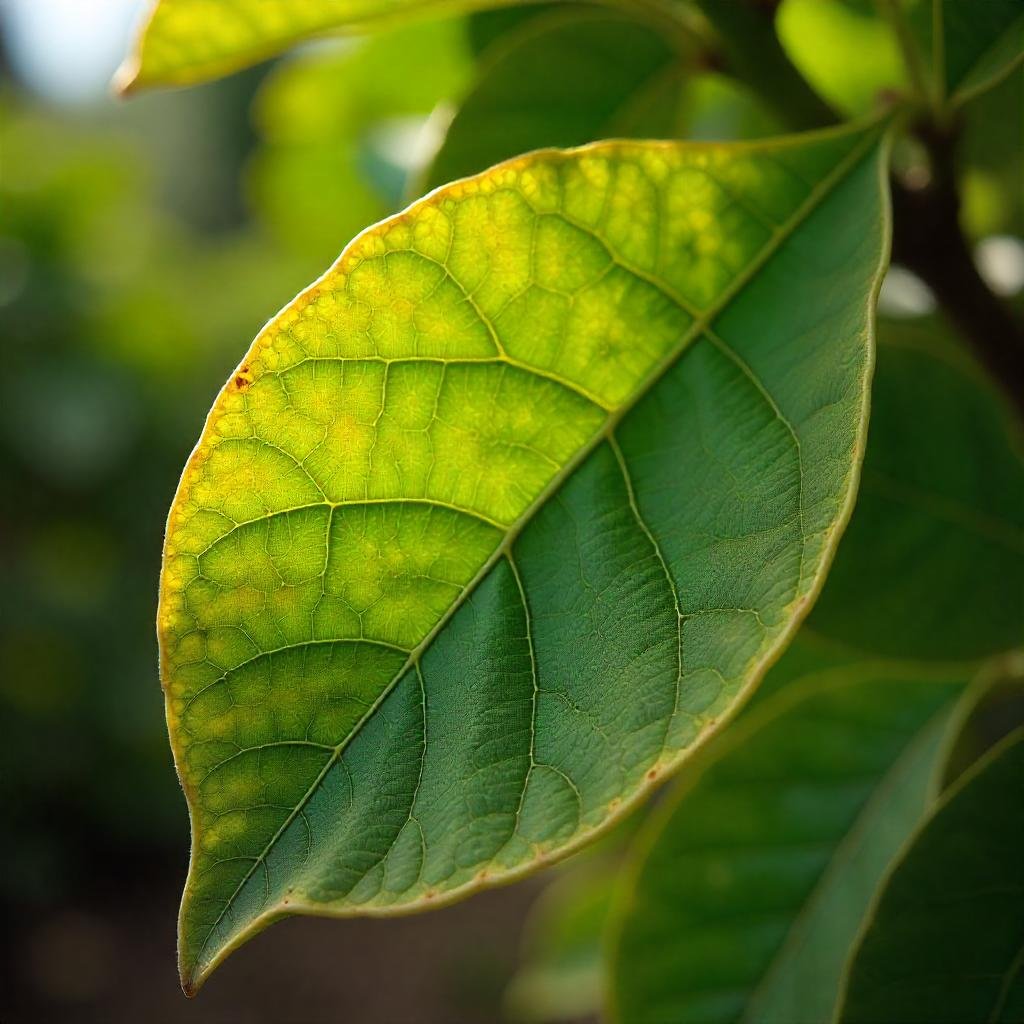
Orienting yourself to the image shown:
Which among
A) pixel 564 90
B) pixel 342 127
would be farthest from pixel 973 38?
pixel 342 127

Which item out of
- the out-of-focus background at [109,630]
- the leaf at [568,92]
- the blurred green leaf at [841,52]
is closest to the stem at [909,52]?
the leaf at [568,92]

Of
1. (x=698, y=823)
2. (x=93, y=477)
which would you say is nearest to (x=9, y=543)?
(x=93, y=477)

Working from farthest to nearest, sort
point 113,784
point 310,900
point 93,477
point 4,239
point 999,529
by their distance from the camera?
point 113,784 → point 93,477 → point 4,239 → point 999,529 → point 310,900

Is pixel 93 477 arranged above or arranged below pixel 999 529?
below

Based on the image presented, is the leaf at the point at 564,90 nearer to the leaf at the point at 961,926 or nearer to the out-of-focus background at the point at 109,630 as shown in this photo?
the leaf at the point at 961,926

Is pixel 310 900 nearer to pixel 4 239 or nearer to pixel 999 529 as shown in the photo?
pixel 999 529

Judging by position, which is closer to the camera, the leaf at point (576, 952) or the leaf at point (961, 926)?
the leaf at point (961, 926)

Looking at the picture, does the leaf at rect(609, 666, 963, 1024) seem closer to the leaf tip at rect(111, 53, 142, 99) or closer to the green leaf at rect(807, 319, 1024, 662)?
the green leaf at rect(807, 319, 1024, 662)
